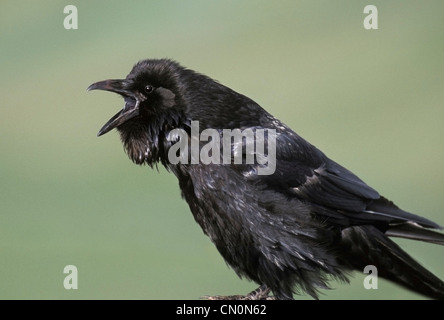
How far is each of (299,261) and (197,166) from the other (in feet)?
2.73

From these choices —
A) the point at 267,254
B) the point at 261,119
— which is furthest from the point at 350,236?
the point at 261,119

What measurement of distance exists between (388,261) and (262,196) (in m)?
0.88

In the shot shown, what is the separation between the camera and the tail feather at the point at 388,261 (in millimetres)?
4738

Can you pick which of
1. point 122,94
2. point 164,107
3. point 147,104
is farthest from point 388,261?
point 122,94

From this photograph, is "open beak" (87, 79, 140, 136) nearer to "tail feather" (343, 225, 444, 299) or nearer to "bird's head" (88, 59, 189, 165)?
"bird's head" (88, 59, 189, 165)

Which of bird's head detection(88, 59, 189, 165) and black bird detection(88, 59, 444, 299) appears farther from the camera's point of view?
bird's head detection(88, 59, 189, 165)

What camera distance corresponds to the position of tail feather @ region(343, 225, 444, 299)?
474 cm

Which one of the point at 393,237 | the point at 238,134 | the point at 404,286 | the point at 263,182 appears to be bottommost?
the point at 404,286

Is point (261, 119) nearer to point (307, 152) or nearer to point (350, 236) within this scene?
point (307, 152)

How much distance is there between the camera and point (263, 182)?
4660 mm

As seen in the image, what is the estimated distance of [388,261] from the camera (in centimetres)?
477

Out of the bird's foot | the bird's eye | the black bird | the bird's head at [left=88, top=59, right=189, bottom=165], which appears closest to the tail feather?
the black bird

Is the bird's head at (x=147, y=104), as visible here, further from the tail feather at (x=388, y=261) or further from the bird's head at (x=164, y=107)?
the tail feather at (x=388, y=261)

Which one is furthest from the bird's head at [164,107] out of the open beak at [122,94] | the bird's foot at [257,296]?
the bird's foot at [257,296]
